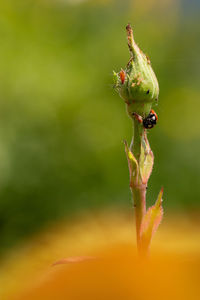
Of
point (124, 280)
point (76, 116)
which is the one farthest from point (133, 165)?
point (76, 116)

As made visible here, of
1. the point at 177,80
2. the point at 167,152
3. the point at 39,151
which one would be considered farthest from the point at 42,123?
the point at 177,80

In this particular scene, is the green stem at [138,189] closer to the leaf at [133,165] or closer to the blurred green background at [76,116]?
the leaf at [133,165]

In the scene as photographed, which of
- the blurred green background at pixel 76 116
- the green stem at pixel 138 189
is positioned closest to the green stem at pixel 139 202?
the green stem at pixel 138 189

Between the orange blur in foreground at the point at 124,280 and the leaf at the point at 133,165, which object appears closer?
the orange blur in foreground at the point at 124,280

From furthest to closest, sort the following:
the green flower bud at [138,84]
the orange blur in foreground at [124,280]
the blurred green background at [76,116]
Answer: the blurred green background at [76,116], the green flower bud at [138,84], the orange blur in foreground at [124,280]

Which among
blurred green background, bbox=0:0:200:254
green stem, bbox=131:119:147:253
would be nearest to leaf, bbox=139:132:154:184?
green stem, bbox=131:119:147:253

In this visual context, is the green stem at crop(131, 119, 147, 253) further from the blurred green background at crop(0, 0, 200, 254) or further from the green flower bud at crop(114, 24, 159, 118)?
the blurred green background at crop(0, 0, 200, 254)

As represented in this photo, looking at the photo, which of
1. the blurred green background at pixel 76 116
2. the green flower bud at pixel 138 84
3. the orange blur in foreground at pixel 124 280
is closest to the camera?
the orange blur in foreground at pixel 124 280

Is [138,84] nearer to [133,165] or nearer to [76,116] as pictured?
[133,165]

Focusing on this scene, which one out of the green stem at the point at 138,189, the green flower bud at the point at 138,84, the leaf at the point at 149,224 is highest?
the green flower bud at the point at 138,84
